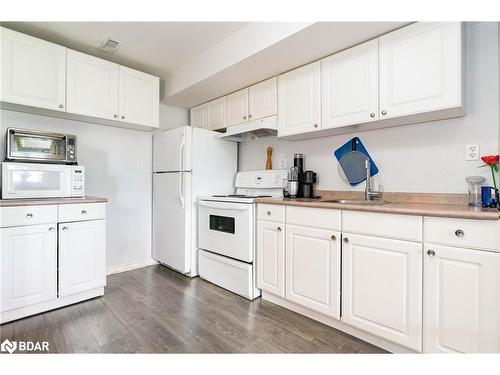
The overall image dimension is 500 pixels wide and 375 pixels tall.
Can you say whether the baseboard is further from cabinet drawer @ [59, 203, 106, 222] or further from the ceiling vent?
the ceiling vent

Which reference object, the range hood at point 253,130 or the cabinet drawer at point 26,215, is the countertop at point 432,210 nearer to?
the range hood at point 253,130

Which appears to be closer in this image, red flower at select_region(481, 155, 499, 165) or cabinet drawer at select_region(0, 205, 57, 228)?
red flower at select_region(481, 155, 499, 165)

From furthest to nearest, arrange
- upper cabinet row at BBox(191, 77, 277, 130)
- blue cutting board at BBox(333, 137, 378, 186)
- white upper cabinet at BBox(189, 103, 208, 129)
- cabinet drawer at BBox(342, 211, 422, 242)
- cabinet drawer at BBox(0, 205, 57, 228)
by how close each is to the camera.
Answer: white upper cabinet at BBox(189, 103, 208, 129)
upper cabinet row at BBox(191, 77, 277, 130)
blue cutting board at BBox(333, 137, 378, 186)
cabinet drawer at BBox(0, 205, 57, 228)
cabinet drawer at BBox(342, 211, 422, 242)

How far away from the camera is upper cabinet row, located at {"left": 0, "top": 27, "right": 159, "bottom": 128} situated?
2084mm

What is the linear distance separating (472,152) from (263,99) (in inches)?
68.1

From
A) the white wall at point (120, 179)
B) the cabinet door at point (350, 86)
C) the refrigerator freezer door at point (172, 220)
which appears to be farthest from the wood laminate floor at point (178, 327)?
the cabinet door at point (350, 86)

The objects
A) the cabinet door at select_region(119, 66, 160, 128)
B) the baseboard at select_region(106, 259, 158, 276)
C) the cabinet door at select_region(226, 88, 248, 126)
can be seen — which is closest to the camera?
the cabinet door at select_region(119, 66, 160, 128)

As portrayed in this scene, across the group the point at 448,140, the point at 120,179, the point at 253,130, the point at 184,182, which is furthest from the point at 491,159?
the point at 120,179

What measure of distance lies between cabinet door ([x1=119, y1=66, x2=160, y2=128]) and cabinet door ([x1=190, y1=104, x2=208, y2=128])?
59 cm

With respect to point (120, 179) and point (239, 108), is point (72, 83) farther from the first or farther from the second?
point (239, 108)

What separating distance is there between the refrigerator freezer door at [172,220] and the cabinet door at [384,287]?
1682mm

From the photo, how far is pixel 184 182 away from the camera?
9.12ft

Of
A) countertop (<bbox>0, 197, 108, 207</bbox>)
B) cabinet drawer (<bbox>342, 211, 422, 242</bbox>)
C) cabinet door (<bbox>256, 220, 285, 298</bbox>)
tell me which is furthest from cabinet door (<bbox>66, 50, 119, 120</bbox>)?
cabinet drawer (<bbox>342, 211, 422, 242</bbox>)
